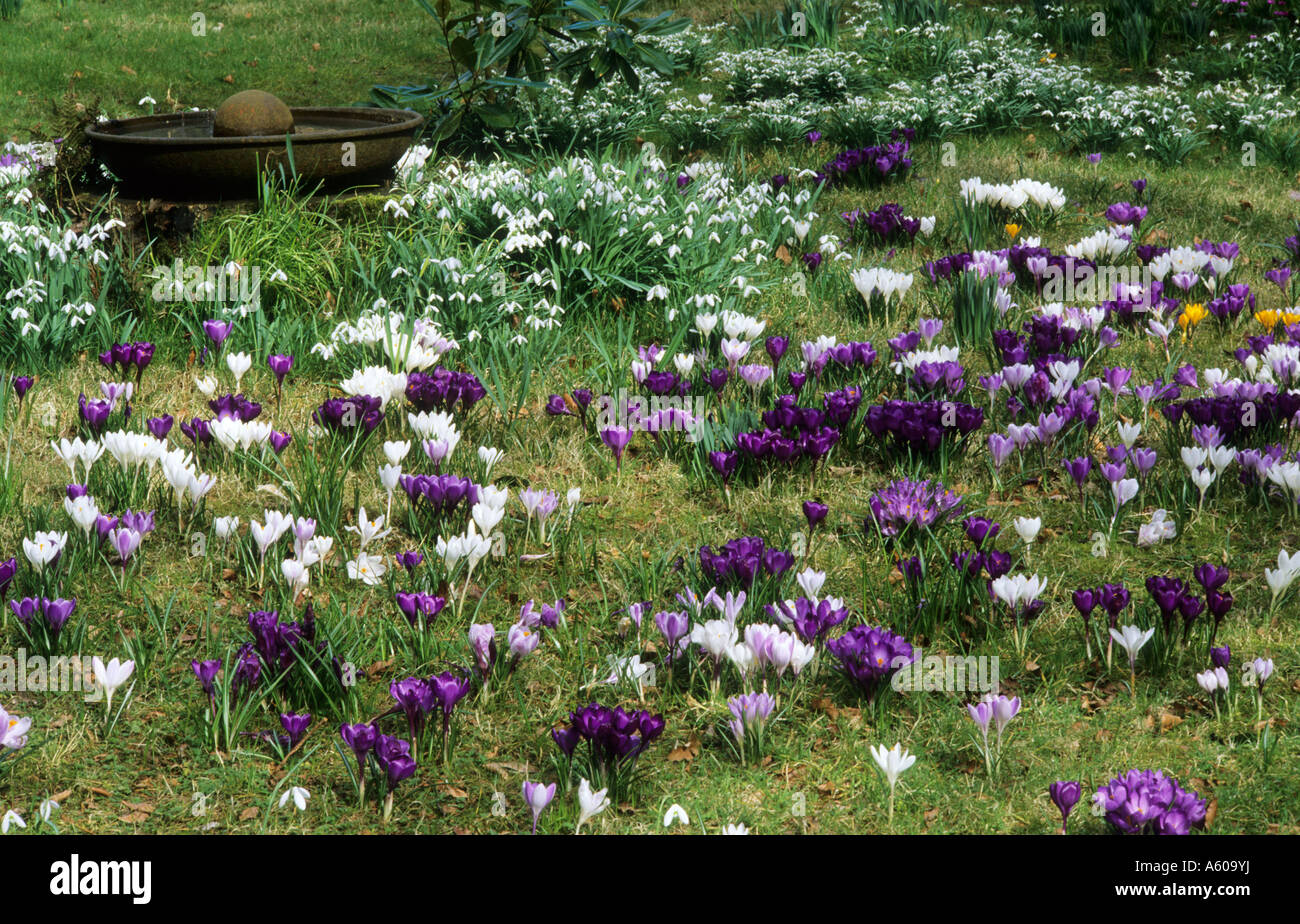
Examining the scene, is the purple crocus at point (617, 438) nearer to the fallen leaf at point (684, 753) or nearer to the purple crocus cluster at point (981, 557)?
the purple crocus cluster at point (981, 557)

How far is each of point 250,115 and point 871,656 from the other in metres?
4.98

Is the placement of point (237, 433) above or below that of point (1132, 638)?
above

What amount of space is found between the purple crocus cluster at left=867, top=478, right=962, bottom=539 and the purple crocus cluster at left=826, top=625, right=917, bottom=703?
27.0 inches

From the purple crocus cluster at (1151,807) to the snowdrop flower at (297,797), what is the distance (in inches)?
69.5

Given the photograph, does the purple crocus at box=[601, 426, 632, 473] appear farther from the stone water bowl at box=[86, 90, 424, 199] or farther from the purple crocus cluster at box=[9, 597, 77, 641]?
the stone water bowl at box=[86, 90, 424, 199]

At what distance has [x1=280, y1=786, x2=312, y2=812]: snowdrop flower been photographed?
2607mm

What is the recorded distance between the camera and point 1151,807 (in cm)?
241

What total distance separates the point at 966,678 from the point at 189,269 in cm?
428

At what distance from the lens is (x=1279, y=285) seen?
6.08m

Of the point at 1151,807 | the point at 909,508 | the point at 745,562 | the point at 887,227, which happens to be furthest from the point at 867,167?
the point at 1151,807

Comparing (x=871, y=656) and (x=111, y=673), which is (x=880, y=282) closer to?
(x=871, y=656)

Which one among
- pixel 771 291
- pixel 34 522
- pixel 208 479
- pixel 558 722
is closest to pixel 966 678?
pixel 558 722

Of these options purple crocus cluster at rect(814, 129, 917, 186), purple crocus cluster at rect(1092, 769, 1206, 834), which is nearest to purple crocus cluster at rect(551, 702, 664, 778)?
purple crocus cluster at rect(1092, 769, 1206, 834)

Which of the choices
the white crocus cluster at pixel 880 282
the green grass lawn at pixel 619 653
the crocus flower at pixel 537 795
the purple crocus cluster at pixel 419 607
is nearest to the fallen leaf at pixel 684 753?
the green grass lawn at pixel 619 653
